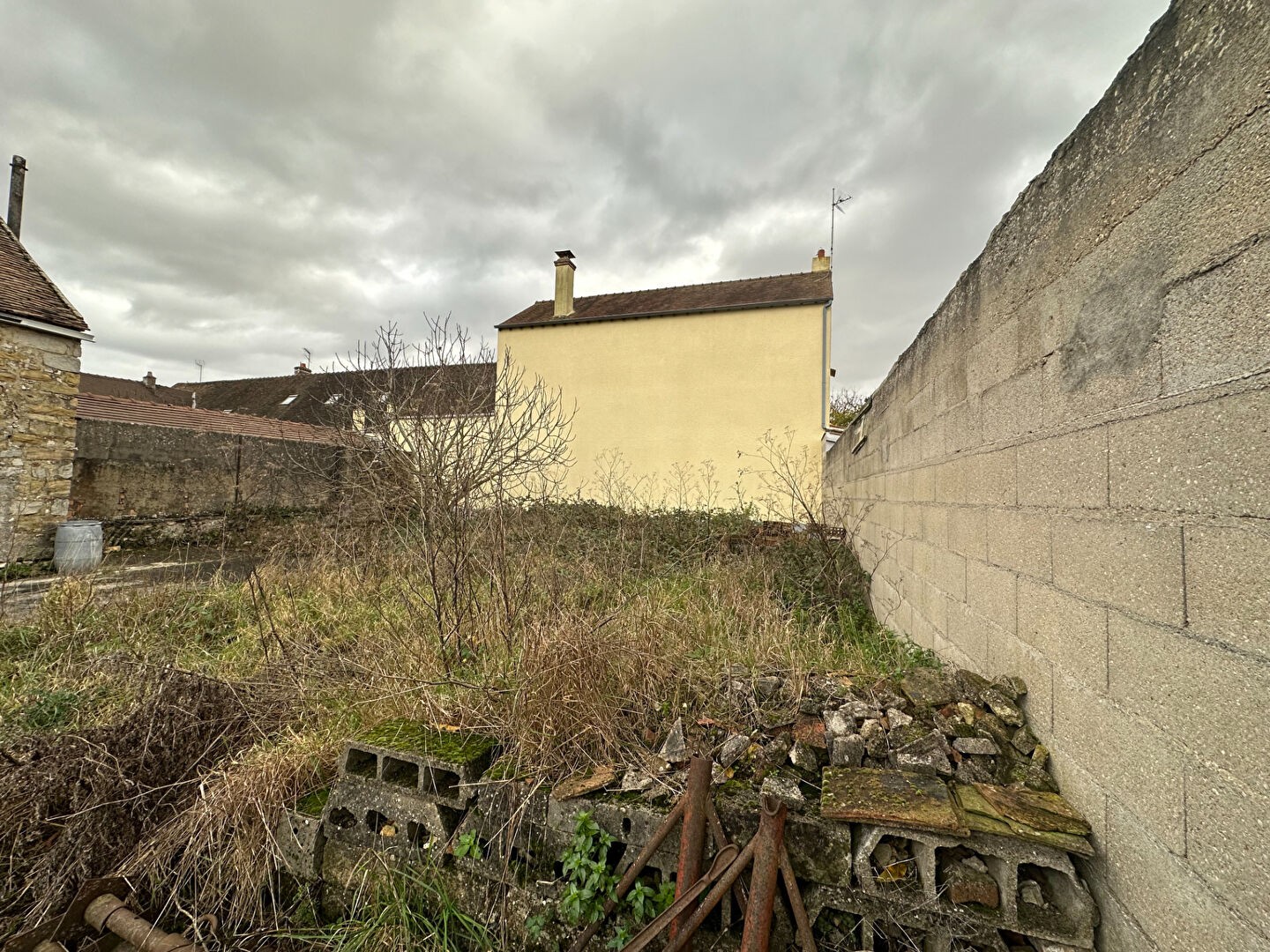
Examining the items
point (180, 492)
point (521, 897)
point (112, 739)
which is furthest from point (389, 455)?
point (180, 492)

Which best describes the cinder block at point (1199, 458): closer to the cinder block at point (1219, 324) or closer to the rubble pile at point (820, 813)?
the cinder block at point (1219, 324)

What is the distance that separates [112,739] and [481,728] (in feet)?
6.10

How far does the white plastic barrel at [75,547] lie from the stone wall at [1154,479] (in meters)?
10.5

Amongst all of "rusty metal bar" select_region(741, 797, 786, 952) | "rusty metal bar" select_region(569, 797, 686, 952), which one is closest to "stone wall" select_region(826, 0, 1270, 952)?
"rusty metal bar" select_region(741, 797, 786, 952)

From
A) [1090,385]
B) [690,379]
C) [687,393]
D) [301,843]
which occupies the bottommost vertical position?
[301,843]

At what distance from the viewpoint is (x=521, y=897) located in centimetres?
186

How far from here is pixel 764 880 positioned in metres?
1.43

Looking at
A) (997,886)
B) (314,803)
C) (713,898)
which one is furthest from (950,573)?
(314,803)

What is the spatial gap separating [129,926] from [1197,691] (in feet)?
11.2

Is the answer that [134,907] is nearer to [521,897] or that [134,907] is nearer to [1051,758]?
[521,897]

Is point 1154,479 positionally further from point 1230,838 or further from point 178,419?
point 178,419

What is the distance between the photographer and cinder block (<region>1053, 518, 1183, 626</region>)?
1165mm

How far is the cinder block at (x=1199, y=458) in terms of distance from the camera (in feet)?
3.17

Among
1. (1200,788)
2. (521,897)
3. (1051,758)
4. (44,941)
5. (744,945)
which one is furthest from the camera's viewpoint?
(44,941)
